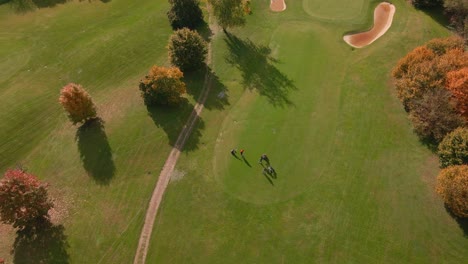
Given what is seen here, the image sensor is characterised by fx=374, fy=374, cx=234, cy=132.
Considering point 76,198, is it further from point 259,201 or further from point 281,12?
Result: point 281,12

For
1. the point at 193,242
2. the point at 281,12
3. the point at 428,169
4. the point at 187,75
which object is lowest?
the point at 193,242

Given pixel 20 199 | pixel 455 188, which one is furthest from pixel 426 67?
pixel 20 199

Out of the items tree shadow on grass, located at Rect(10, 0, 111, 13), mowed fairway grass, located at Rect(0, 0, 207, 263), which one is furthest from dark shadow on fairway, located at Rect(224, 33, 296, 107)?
tree shadow on grass, located at Rect(10, 0, 111, 13)

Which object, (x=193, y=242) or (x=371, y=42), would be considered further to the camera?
(x=371, y=42)

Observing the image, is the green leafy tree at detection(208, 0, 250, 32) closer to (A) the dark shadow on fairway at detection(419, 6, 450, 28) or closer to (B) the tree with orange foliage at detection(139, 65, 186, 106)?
(B) the tree with orange foliage at detection(139, 65, 186, 106)

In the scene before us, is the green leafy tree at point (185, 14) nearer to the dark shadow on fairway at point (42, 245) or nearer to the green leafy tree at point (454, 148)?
the dark shadow on fairway at point (42, 245)

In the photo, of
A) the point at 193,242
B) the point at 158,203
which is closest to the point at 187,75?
the point at 158,203
